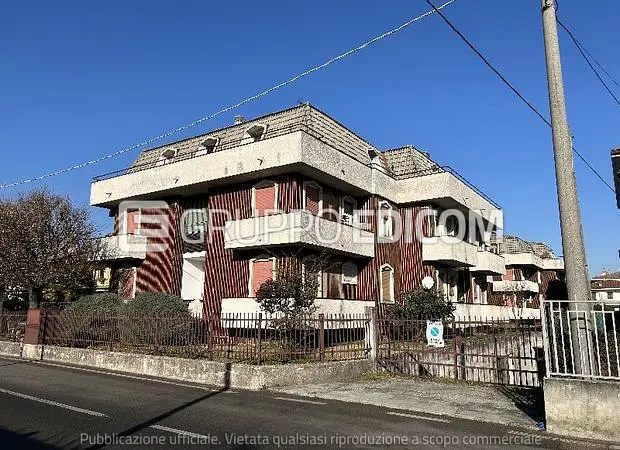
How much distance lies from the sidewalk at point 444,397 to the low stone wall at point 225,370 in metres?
0.40

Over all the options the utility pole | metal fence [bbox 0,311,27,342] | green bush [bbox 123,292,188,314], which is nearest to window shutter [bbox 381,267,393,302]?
green bush [bbox 123,292,188,314]

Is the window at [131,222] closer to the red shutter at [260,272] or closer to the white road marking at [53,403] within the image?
the red shutter at [260,272]

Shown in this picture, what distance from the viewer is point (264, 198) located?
66.4 ft

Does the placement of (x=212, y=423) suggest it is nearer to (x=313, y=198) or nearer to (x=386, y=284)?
(x=313, y=198)

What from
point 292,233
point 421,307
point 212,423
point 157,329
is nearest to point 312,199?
point 292,233

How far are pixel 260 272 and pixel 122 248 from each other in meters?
8.51

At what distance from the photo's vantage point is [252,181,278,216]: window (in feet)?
65.1

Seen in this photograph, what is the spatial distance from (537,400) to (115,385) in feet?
30.7

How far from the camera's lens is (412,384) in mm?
11945

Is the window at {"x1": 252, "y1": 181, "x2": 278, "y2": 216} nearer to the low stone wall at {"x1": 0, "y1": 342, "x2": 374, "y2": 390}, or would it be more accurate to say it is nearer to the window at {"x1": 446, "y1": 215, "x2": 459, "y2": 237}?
the low stone wall at {"x1": 0, "y1": 342, "x2": 374, "y2": 390}

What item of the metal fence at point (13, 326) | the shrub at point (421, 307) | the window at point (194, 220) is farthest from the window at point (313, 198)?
the metal fence at point (13, 326)

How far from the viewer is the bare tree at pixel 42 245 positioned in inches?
829

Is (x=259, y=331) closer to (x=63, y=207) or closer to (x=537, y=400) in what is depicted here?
(x=537, y=400)

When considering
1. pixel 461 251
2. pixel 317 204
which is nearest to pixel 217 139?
pixel 317 204
